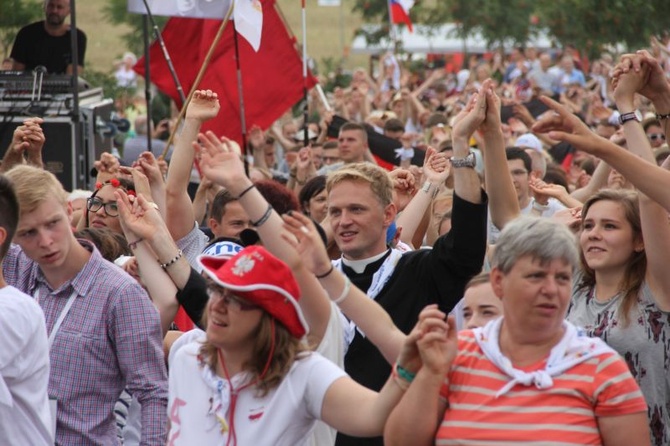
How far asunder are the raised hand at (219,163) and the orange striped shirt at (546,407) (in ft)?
3.62

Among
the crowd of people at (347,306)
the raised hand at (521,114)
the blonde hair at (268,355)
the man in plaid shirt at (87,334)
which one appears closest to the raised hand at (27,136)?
the crowd of people at (347,306)

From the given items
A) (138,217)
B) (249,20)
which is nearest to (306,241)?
(138,217)

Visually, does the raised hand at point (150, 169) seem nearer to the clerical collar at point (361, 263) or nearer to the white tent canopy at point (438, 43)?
the clerical collar at point (361, 263)

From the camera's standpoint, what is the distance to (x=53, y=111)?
1161 cm

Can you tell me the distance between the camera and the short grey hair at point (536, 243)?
3.92 meters

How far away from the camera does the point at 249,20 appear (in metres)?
11.8

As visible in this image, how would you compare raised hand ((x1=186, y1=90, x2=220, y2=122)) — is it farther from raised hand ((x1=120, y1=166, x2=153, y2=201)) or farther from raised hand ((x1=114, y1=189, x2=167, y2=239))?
raised hand ((x1=114, y1=189, x2=167, y2=239))

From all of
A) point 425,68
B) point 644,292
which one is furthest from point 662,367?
point 425,68


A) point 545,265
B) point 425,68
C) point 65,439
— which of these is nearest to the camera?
point 545,265

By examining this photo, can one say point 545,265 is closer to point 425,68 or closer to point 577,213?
point 577,213

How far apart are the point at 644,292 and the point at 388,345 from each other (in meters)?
A: 1.45

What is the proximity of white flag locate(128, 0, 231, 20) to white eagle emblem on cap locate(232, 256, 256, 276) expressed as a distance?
347 inches

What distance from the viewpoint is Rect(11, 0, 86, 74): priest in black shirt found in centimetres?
1334

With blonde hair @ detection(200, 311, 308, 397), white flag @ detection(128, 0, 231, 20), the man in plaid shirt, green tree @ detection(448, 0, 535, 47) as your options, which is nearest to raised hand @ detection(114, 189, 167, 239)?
the man in plaid shirt
